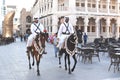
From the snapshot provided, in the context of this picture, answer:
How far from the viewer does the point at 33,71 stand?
43.6 feet

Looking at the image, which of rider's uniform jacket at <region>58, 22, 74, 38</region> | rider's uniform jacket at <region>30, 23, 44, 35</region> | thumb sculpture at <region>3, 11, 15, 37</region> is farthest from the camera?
thumb sculpture at <region>3, 11, 15, 37</region>

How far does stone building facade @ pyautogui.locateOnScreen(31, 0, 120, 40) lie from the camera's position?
53688mm

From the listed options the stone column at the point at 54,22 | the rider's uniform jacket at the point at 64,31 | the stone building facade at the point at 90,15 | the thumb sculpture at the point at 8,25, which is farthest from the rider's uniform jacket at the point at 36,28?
the stone column at the point at 54,22

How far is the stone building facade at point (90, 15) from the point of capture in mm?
53688

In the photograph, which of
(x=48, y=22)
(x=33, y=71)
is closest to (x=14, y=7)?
(x=48, y=22)

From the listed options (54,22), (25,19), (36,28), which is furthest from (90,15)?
(25,19)

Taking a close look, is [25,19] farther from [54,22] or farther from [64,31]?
[64,31]

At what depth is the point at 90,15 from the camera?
54.4 m

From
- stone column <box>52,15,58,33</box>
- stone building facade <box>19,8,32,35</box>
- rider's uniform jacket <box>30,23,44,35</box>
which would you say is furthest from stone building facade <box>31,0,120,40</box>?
stone building facade <box>19,8,32,35</box>

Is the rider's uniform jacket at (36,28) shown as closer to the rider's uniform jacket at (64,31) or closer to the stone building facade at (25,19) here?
the rider's uniform jacket at (64,31)

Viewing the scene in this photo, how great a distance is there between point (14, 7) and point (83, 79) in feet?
431

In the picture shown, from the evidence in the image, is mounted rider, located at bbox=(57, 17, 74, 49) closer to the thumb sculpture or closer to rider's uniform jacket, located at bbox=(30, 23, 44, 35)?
rider's uniform jacket, located at bbox=(30, 23, 44, 35)

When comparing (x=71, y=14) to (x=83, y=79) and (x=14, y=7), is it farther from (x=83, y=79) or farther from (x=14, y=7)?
(x=14, y=7)

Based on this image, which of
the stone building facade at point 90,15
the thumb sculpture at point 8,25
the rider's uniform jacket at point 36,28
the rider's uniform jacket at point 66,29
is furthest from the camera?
the stone building facade at point 90,15
